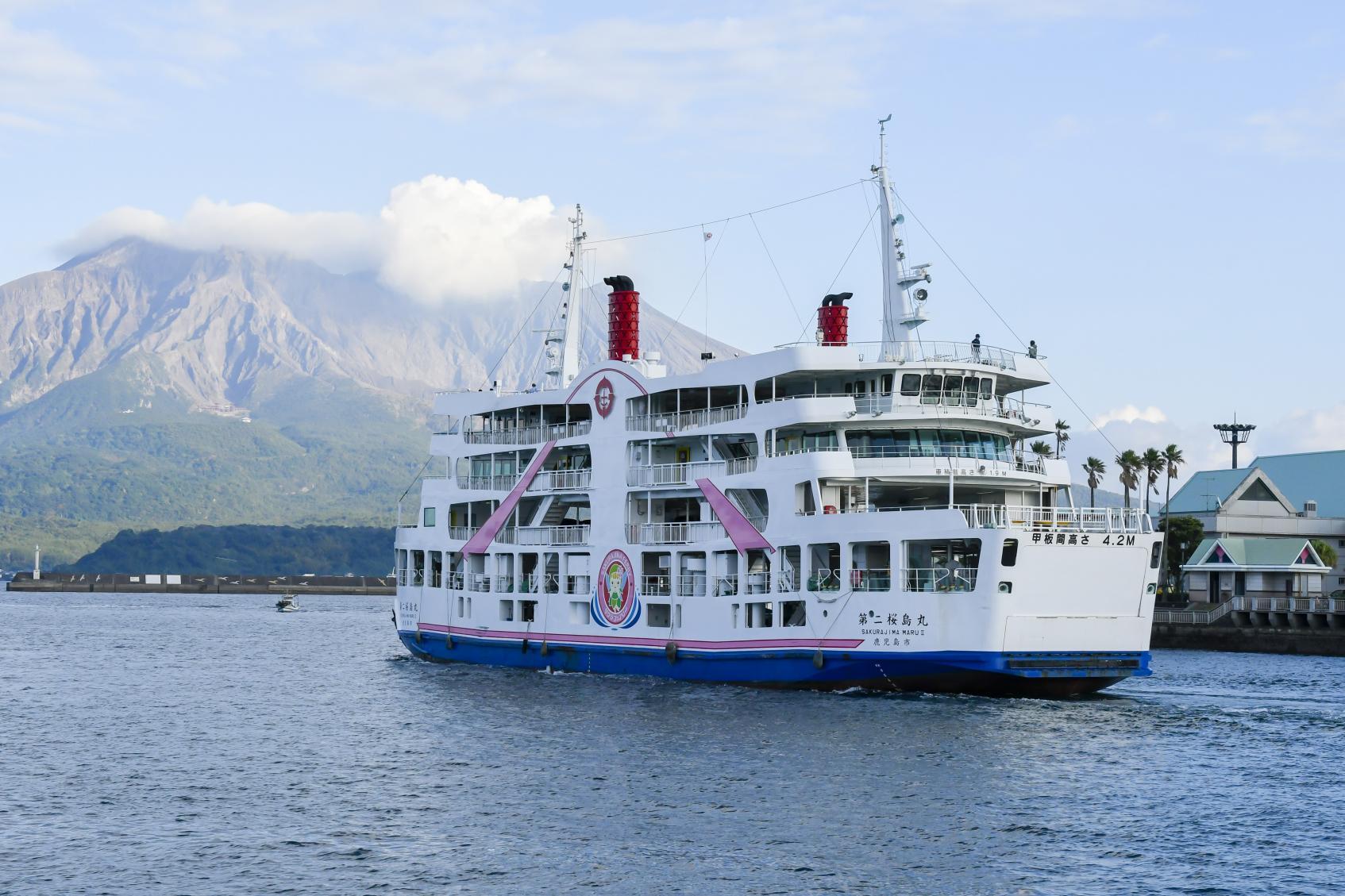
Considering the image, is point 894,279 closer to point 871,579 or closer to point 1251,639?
point 871,579

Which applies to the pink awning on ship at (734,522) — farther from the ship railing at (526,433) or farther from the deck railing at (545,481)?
the ship railing at (526,433)

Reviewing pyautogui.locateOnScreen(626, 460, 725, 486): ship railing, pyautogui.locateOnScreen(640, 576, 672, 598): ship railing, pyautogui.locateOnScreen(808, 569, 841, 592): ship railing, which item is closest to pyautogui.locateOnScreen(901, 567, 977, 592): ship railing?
pyautogui.locateOnScreen(808, 569, 841, 592): ship railing

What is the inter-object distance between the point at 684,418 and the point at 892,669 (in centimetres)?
1076

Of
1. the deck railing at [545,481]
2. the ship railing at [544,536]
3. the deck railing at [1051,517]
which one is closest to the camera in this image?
the deck railing at [1051,517]

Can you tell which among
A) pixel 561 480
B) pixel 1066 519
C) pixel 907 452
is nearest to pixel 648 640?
pixel 561 480

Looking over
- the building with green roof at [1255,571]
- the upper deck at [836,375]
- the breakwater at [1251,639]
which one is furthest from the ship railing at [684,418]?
the building with green roof at [1255,571]

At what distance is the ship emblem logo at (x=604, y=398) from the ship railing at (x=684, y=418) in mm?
895

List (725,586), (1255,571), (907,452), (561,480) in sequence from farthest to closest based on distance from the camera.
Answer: (1255,571)
(561,480)
(725,586)
(907,452)

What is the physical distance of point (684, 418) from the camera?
44250 millimetres

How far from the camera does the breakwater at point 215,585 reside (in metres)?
183

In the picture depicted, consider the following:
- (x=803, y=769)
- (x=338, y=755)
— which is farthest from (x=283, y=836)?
(x=803, y=769)

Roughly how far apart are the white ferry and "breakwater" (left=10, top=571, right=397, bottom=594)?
446 feet

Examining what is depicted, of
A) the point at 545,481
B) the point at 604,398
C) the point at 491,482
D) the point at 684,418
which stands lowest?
the point at 545,481

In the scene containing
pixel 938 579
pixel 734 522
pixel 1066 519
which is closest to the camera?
pixel 938 579
